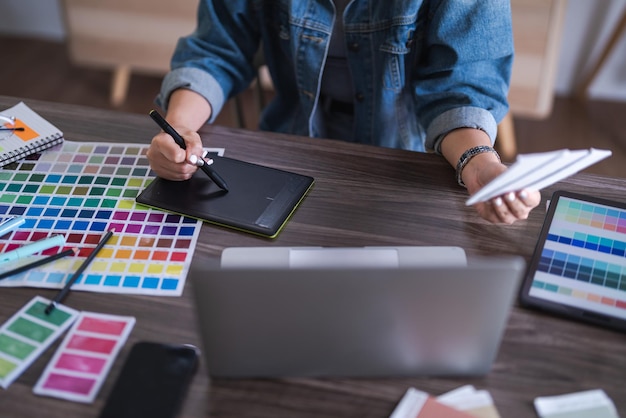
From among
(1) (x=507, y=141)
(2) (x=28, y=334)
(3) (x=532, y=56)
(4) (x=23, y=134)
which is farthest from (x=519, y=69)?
(2) (x=28, y=334)

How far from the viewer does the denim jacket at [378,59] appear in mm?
1012

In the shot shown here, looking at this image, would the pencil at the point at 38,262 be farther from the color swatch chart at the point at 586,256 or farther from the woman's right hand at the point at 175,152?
the color swatch chart at the point at 586,256

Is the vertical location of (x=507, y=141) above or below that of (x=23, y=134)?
below

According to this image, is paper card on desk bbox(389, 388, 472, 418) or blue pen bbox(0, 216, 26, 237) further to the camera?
blue pen bbox(0, 216, 26, 237)

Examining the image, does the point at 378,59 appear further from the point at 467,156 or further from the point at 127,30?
the point at 127,30

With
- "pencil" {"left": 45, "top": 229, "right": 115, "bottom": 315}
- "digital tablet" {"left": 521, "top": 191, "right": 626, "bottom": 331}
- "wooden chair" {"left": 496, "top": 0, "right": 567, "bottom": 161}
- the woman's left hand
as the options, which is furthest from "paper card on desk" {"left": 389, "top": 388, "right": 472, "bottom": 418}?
"wooden chair" {"left": 496, "top": 0, "right": 567, "bottom": 161}

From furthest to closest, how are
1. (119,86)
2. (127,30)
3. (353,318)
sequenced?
1. (119,86)
2. (127,30)
3. (353,318)

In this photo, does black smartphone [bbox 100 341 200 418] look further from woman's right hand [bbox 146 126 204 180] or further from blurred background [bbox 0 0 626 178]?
blurred background [bbox 0 0 626 178]

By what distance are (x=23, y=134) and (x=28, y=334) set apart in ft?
1.42

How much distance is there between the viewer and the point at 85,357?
0.69m

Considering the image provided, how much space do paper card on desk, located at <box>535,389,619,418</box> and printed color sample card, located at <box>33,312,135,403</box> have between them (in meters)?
0.44

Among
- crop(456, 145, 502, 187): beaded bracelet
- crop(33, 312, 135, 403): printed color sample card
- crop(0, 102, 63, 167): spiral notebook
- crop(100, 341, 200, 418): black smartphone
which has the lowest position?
crop(0, 102, 63, 167): spiral notebook

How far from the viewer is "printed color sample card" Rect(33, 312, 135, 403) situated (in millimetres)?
657

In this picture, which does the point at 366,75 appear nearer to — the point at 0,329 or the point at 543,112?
the point at 0,329
